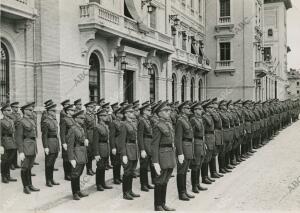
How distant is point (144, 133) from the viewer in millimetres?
9375

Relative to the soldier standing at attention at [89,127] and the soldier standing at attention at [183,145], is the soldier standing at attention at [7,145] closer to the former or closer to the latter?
the soldier standing at attention at [89,127]

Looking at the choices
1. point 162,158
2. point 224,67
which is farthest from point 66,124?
point 224,67

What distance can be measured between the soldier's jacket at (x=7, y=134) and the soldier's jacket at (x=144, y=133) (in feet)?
9.97

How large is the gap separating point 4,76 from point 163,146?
314 inches

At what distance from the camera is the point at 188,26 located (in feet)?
98.6

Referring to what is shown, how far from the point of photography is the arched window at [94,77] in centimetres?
1714

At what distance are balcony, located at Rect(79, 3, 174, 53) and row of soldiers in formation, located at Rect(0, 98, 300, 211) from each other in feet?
18.4

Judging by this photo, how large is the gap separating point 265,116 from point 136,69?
656 cm

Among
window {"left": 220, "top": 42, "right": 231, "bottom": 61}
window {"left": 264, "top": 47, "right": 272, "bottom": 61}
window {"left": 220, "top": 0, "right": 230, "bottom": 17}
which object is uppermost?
window {"left": 220, "top": 0, "right": 230, "bottom": 17}

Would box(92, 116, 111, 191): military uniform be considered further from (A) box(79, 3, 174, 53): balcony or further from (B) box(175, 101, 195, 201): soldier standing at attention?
(A) box(79, 3, 174, 53): balcony

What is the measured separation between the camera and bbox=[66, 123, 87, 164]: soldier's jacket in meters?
8.14

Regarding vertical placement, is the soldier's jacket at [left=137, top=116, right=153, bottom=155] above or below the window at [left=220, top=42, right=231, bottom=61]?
below

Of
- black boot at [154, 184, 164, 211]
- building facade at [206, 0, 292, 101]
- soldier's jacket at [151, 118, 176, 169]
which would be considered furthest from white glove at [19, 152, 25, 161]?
building facade at [206, 0, 292, 101]

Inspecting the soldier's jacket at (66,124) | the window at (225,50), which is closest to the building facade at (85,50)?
the soldier's jacket at (66,124)
